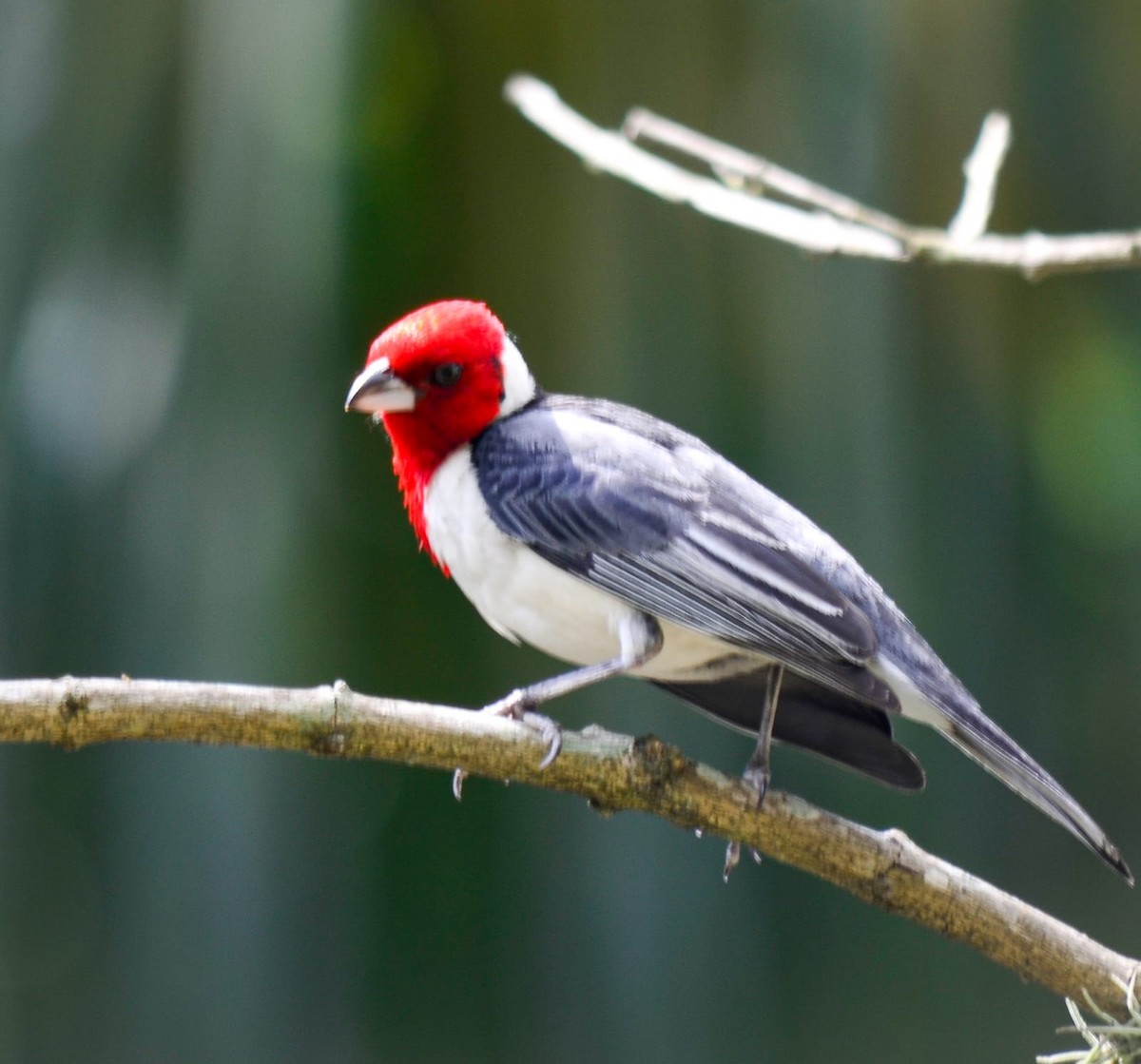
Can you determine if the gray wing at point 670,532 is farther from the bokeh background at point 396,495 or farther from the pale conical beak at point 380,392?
the bokeh background at point 396,495

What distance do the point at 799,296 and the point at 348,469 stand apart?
122cm

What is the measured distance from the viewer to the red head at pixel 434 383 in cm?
188

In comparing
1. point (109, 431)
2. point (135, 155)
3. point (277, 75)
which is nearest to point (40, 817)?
point (109, 431)

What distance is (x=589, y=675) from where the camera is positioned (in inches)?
68.0

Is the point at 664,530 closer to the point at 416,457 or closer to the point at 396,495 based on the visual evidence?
the point at 416,457

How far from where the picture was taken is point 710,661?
6.40 feet

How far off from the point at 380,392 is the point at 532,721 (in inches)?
22.5

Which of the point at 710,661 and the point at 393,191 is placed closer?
the point at 710,661

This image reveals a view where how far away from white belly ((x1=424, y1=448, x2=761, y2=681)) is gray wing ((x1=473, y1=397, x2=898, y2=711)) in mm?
21

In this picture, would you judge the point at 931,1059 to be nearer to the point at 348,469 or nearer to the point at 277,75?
the point at 348,469

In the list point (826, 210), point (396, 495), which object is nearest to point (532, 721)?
point (826, 210)

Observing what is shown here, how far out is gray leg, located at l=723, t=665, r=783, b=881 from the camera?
5.13 feet

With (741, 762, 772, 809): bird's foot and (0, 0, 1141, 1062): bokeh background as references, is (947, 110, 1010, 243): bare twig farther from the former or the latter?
→ (0, 0, 1141, 1062): bokeh background

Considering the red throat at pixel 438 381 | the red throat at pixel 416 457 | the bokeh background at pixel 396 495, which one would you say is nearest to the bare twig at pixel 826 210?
the red throat at pixel 438 381
